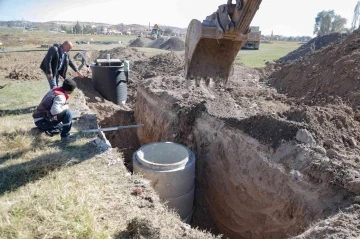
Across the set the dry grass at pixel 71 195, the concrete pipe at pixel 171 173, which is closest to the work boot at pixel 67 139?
the dry grass at pixel 71 195

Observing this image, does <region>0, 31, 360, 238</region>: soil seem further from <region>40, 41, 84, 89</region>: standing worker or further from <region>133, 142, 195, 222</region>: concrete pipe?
<region>40, 41, 84, 89</region>: standing worker

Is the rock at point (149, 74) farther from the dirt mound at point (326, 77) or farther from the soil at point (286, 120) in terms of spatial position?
the dirt mound at point (326, 77)

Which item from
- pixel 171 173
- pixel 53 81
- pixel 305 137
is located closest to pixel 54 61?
pixel 53 81

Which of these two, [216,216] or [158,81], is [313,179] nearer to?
[216,216]

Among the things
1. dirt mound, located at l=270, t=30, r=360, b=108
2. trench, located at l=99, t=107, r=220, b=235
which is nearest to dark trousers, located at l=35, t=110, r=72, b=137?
trench, located at l=99, t=107, r=220, b=235

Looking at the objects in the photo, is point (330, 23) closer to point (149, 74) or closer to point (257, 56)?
point (257, 56)

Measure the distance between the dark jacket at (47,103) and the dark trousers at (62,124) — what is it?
125mm

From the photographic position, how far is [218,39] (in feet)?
19.6

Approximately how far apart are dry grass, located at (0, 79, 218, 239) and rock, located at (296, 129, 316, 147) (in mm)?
2204

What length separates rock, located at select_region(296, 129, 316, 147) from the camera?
Result: 4.50 meters

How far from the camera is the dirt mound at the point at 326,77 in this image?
816 centimetres

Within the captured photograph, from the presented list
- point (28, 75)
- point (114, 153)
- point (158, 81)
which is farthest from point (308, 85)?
point (28, 75)

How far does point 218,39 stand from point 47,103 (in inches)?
139

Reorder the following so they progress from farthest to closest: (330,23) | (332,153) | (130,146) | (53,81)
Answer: (330,23)
(130,146)
(53,81)
(332,153)
